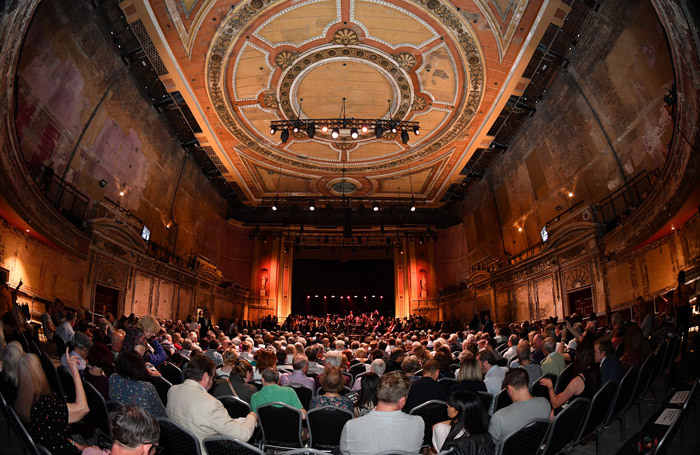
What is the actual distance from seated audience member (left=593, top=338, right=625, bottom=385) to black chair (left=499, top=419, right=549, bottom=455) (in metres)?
2.50

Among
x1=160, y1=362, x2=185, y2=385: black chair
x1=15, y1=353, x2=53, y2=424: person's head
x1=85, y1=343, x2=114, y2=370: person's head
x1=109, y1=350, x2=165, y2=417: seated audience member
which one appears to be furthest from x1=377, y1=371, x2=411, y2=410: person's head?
x1=160, y1=362, x2=185, y2=385: black chair

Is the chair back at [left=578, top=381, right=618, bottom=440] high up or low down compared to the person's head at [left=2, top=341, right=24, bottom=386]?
down

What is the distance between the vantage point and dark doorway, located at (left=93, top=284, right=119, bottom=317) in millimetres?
14578

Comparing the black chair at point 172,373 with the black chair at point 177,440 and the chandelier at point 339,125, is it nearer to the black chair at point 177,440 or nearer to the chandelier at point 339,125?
the black chair at point 177,440

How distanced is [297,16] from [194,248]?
13.1 m

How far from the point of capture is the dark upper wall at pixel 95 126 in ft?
35.2

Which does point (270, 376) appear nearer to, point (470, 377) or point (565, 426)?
point (470, 377)

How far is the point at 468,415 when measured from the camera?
3.12 metres

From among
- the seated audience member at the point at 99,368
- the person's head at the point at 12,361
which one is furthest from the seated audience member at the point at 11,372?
the seated audience member at the point at 99,368

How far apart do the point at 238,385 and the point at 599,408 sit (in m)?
3.76

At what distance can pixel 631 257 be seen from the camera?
40.2ft

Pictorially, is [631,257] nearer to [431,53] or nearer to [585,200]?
[585,200]

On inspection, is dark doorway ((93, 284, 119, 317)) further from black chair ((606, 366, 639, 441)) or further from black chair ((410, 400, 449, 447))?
black chair ((606, 366, 639, 441))

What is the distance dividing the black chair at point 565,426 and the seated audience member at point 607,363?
1793 millimetres
